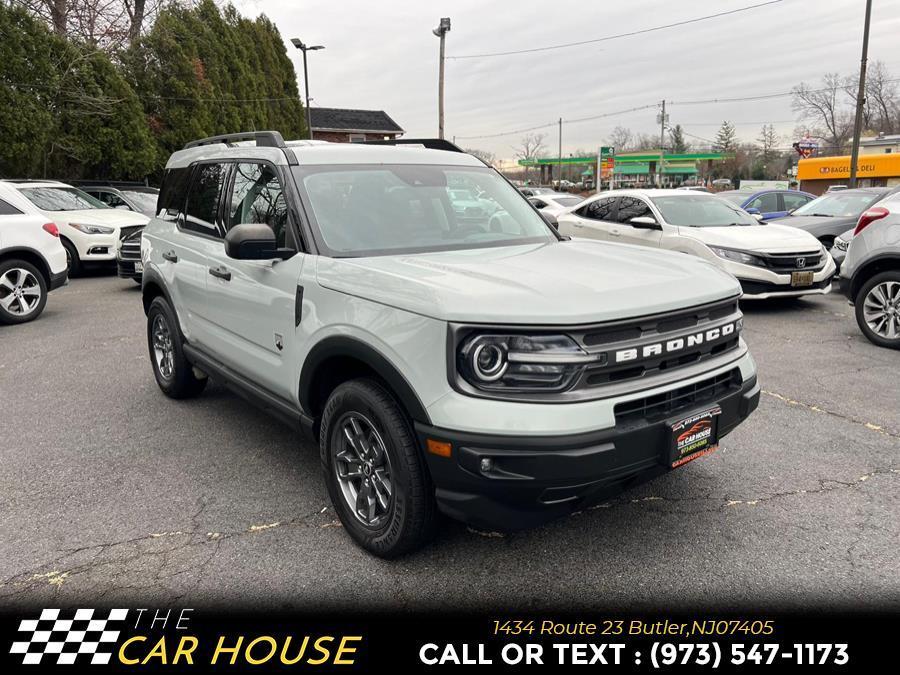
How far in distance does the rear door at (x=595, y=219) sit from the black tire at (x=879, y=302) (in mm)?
3649

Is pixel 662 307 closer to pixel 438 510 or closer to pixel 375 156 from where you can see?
pixel 438 510

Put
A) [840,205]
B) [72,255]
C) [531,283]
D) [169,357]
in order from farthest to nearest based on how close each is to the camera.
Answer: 1. [72,255]
2. [840,205]
3. [169,357]
4. [531,283]

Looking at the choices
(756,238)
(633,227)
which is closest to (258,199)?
(633,227)

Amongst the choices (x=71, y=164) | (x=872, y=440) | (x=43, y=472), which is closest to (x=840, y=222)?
(x=872, y=440)

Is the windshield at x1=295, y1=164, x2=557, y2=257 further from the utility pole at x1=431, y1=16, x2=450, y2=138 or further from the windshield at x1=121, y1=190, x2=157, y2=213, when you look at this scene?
the utility pole at x1=431, y1=16, x2=450, y2=138

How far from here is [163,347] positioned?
5590mm

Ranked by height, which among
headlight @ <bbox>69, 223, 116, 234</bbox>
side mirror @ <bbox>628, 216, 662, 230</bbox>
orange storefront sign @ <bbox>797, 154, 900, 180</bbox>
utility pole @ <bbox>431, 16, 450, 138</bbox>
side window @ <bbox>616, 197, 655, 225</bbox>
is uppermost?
utility pole @ <bbox>431, 16, 450, 138</bbox>

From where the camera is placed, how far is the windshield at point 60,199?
40.0 feet

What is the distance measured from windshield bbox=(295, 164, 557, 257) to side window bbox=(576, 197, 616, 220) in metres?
6.14

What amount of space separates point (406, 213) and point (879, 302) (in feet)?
18.1

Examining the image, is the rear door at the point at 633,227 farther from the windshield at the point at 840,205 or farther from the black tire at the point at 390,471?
the black tire at the point at 390,471

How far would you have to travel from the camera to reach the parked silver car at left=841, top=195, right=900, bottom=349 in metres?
6.60

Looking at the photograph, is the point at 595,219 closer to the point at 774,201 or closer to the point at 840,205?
the point at 840,205

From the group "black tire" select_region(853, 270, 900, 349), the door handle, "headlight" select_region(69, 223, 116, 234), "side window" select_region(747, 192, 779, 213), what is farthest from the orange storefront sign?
the door handle
